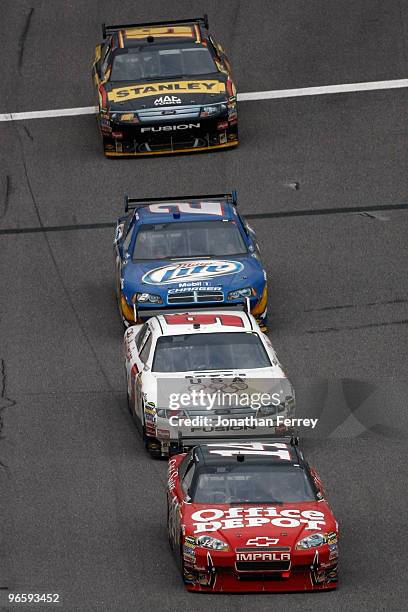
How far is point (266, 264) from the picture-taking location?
26078mm

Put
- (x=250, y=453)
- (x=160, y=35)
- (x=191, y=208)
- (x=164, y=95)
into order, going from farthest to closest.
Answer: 1. (x=160, y=35)
2. (x=164, y=95)
3. (x=191, y=208)
4. (x=250, y=453)

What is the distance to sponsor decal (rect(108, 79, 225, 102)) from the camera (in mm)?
29078

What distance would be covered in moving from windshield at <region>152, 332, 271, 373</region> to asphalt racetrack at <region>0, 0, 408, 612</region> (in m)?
0.95

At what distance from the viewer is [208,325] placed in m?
20.6

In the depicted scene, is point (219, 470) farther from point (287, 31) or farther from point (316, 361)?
point (287, 31)

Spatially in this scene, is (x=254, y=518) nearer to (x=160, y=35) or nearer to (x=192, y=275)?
(x=192, y=275)

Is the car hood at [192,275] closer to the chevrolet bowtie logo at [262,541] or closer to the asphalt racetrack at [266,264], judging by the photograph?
the asphalt racetrack at [266,264]

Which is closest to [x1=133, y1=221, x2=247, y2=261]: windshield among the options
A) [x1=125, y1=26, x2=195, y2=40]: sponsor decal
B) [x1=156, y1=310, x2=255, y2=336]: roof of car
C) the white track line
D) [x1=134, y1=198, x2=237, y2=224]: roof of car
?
[x1=134, y1=198, x2=237, y2=224]: roof of car

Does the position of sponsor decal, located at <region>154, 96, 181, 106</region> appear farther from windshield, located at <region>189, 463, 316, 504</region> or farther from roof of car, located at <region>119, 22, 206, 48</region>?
windshield, located at <region>189, 463, 316, 504</region>

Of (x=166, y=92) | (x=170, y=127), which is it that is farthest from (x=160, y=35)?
(x=170, y=127)

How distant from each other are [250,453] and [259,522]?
4.10 ft

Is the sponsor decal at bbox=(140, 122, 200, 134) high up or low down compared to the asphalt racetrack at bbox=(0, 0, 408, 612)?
up

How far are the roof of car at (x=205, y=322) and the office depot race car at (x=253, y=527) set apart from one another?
12.4 ft

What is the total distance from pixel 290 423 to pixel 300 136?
12.2 metres
